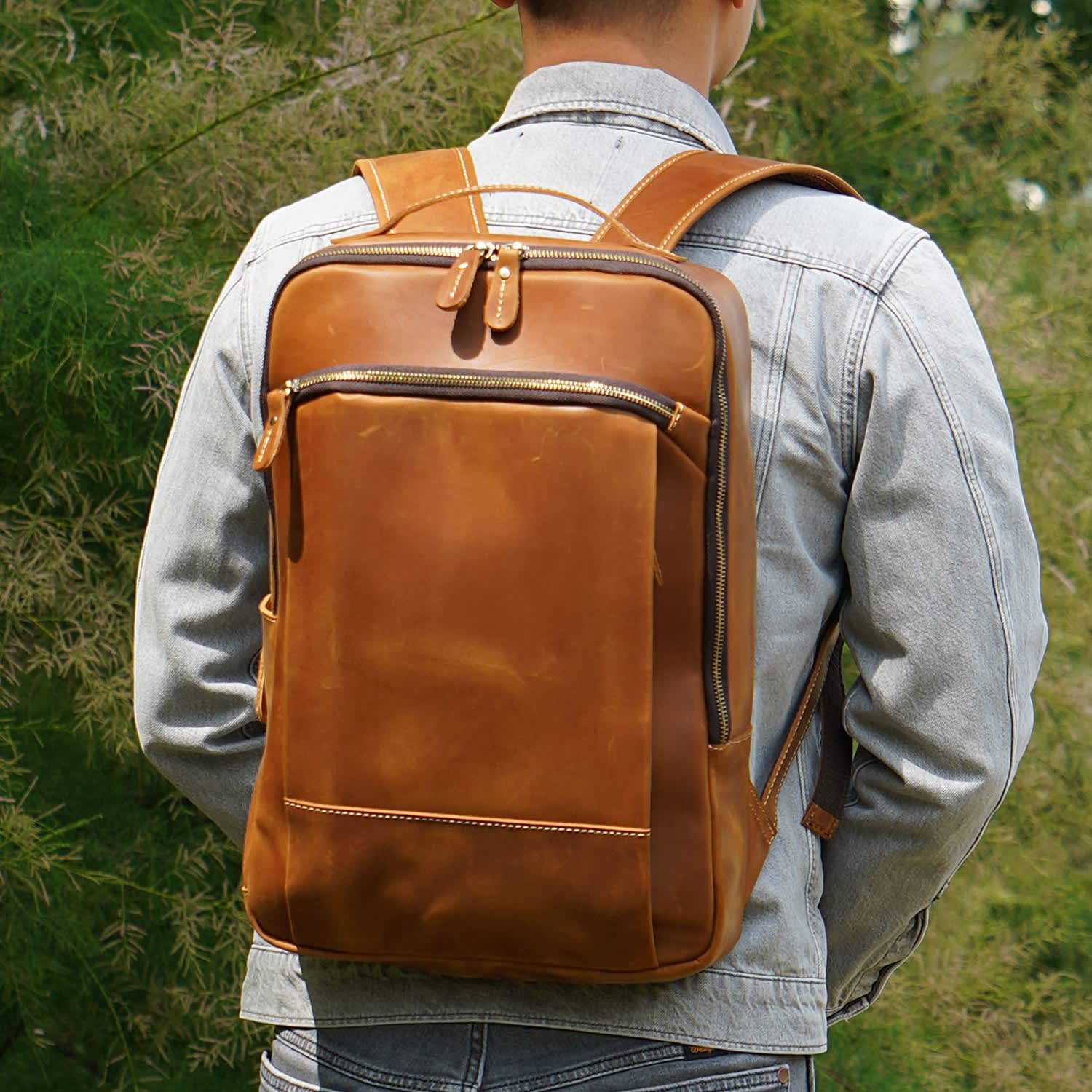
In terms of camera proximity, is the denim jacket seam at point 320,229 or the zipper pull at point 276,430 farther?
the denim jacket seam at point 320,229

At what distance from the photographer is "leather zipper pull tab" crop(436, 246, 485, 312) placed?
702mm

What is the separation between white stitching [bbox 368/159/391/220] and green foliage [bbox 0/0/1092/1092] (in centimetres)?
74

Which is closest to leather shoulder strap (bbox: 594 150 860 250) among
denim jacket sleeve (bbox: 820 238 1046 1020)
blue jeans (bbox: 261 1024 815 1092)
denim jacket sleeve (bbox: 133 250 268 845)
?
denim jacket sleeve (bbox: 820 238 1046 1020)

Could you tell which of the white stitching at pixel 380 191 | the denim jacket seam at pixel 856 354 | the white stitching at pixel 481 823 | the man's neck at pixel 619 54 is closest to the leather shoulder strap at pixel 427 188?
the white stitching at pixel 380 191

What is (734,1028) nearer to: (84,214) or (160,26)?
(84,214)

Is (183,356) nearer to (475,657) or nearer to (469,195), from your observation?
(469,195)

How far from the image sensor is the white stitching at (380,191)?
2.68 feet

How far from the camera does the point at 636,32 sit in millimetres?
885

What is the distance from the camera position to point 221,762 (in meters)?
0.95

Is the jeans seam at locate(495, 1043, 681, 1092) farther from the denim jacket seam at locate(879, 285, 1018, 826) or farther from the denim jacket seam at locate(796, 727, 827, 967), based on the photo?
the denim jacket seam at locate(879, 285, 1018, 826)

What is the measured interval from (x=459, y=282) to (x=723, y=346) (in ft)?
0.46

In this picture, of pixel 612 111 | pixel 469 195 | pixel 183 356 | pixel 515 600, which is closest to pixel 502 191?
pixel 469 195

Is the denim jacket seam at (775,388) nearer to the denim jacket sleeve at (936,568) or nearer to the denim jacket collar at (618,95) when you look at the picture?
the denim jacket sleeve at (936,568)

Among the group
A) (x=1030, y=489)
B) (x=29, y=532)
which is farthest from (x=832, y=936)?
(x=1030, y=489)
